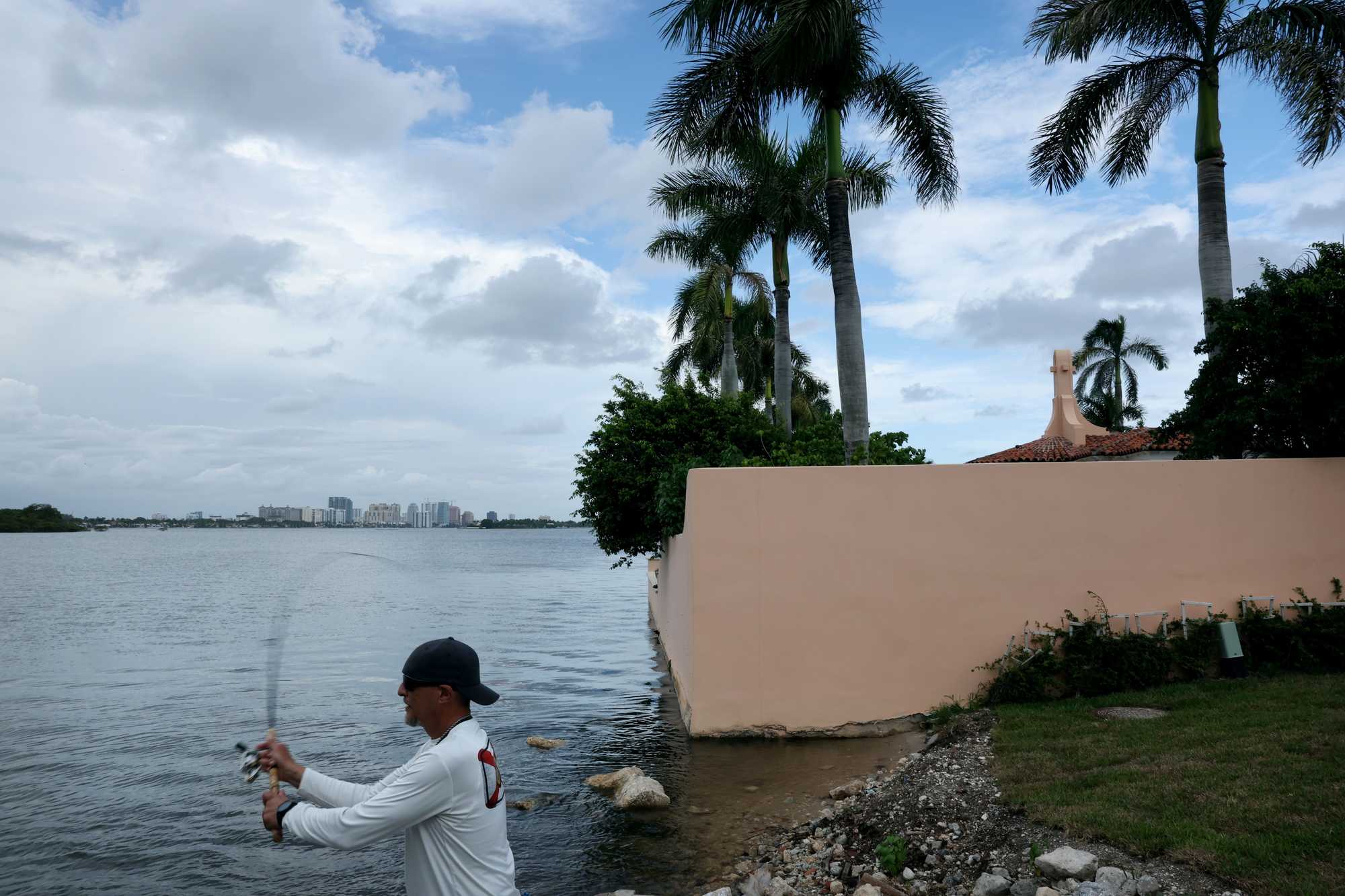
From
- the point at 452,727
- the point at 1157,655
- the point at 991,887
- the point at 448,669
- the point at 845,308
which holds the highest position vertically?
the point at 845,308

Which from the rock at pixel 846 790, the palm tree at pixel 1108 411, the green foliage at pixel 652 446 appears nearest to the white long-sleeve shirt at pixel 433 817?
the rock at pixel 846 790

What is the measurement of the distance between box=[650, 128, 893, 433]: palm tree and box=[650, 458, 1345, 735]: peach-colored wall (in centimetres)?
1046

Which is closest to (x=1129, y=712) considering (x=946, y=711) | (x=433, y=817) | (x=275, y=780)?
(x=946, y=711)

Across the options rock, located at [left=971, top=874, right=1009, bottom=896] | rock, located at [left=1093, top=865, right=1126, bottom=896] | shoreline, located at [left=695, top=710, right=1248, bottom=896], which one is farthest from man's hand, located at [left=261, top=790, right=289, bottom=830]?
rock, located at [left=1093, top=865, right=1126, bottom=896]

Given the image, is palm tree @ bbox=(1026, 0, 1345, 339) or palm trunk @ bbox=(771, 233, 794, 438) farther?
palm trunk @ bbox=(771, 233, 794, 438)

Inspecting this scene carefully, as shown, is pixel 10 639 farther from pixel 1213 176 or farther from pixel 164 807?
pixel 1213 176

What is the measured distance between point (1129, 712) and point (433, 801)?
7.59m

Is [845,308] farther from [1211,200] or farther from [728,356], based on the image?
[728,356]

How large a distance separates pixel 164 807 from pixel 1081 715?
9470 mm

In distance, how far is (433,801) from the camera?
114 inches

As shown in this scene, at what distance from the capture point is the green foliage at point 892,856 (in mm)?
5879

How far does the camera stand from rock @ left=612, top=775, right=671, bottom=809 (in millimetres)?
8148

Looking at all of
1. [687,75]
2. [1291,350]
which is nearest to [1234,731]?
[1291,350]

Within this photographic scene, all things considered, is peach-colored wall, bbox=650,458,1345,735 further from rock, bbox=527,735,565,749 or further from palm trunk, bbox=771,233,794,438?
palm trunk, bbox=771,233,794,438
